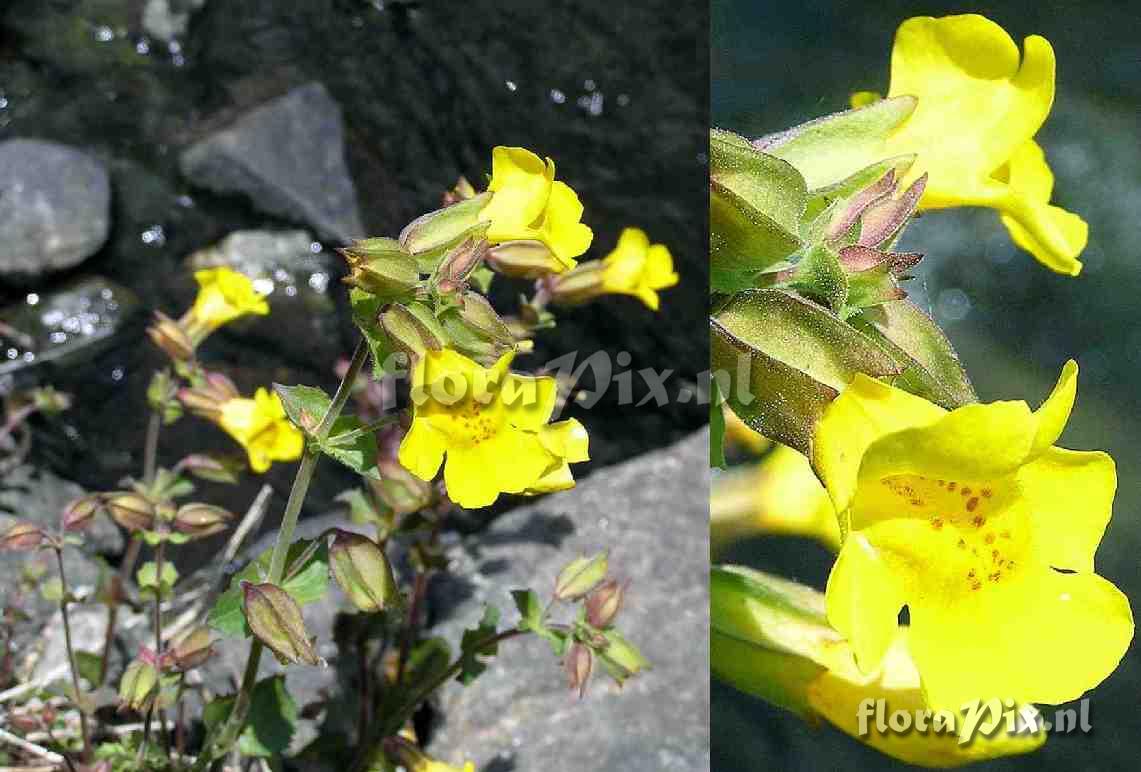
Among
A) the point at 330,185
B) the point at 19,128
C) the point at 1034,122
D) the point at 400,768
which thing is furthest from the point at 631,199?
the point at 19,128

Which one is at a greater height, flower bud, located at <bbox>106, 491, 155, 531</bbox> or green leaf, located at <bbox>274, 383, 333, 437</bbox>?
green leaf, located at <bbox>274, 383, 333, 437</bbox>

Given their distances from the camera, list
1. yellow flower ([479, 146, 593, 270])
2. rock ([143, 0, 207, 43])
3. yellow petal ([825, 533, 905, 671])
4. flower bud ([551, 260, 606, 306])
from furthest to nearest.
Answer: rock ([143, 0, 207, 43]) < flower bud ([551, 260, 606, 306]) < yellow flower ([479, 146, 593, 270]) < yellow petal ([825, 533, 905, 671])

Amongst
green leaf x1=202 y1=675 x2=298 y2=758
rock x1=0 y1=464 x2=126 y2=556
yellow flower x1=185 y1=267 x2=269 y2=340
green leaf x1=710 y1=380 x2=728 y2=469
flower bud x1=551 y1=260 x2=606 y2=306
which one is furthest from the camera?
rock x1=0 y1=464 x2=126 y2=556

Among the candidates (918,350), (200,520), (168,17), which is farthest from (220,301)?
(168,17)

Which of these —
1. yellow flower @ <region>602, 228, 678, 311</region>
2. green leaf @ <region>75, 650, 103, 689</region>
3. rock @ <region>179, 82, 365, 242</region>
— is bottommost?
rock @ <region>179, 82, 365, 242</region>

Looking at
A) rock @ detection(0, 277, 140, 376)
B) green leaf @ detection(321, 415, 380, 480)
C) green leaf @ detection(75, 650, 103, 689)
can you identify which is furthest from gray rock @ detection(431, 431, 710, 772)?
rock @ detection(0, 277, 140, 376)

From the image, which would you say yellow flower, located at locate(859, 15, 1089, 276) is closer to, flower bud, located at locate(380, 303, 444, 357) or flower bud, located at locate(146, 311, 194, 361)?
flower bud, located at locate(380, 303, 444, 357)

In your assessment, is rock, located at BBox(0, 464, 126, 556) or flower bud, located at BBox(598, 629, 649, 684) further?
rock, located at BBox(0, 464, 126, 556)
